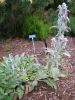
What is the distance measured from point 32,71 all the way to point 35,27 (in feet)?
7.29

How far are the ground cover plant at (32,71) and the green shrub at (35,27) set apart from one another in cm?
206

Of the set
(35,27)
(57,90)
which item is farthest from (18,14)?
(57,90)

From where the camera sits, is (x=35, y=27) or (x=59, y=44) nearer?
(x=59, y=44)

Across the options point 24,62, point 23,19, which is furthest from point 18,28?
point 24,62

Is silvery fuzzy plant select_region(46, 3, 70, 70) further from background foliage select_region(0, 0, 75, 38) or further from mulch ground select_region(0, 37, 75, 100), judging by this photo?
background foliage select_region(0, 0, 75, 38)

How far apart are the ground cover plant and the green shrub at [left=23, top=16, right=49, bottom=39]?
206 cm

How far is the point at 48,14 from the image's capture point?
7539 mm

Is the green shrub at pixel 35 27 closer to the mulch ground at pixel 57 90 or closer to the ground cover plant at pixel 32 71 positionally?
the mulch ground at pixel 57 90

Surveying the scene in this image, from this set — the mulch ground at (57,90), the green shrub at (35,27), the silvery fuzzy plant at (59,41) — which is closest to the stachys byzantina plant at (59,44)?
the silvery fuzzy plant at (59,41)

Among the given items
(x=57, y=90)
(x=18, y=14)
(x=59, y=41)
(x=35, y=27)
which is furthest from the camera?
(x=18, y=14)

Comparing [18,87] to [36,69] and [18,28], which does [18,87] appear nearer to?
[36,69]

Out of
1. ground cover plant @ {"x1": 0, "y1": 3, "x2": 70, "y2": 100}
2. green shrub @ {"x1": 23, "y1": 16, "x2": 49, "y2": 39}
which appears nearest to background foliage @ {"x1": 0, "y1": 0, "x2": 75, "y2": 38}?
green shrub @ {"x1": 23, "y1": 16, "x2": 49, "y2": 39}

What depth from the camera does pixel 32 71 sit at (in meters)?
4.75

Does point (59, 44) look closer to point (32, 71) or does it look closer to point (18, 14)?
point (32, 71)
